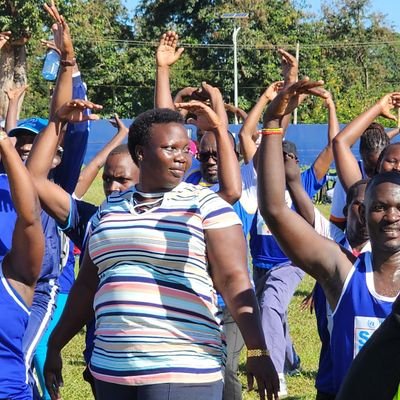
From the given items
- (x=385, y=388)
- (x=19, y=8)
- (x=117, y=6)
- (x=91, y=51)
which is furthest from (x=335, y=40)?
(x=385, y=388)

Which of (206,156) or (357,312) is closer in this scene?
(357,312)

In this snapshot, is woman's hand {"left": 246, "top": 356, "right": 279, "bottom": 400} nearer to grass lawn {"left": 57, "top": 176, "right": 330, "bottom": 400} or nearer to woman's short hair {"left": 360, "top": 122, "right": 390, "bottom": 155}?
woman's short hair {"left": 360, "top": 122, "right": 390, "bottom": 155}

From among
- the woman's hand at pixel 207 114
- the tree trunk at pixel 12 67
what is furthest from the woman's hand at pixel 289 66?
the tree trunk at pixel 12 67

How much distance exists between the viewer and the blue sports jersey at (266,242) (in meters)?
7.39

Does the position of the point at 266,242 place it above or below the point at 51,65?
below

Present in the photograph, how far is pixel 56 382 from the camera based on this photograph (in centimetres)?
418

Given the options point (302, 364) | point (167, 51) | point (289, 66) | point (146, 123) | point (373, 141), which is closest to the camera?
point (146, 123)

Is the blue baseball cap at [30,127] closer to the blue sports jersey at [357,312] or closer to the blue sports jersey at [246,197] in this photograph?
the blue sports jersey at [246,197]

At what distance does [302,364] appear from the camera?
26.8 ft

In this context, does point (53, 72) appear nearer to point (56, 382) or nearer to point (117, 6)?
point (56, 382)

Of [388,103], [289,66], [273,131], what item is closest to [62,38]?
[289,66]

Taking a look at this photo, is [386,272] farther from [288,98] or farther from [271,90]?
[271,90]

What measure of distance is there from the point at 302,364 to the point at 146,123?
4625mm

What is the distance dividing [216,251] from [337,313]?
538 mm
